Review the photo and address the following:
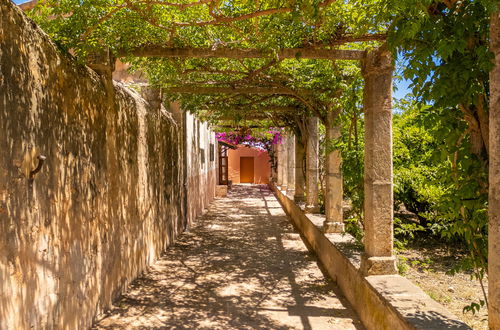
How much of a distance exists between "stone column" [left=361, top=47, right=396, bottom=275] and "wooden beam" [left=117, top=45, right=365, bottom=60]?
0.27 metres

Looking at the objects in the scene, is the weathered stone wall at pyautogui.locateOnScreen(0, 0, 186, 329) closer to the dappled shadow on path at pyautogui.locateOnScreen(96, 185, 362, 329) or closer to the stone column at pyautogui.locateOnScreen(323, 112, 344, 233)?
the dappled shadow on path at pyautogui.locateOnScreen(96, 185, 362, 329)

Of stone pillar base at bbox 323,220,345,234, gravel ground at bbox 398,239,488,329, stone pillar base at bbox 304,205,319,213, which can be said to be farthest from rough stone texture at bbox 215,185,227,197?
stone pillar base at bbox 323,220,345,234

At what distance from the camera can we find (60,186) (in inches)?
111

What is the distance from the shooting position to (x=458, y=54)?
2.26m

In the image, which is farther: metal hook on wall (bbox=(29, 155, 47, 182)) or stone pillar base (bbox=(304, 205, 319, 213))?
stone pillar base (bbox=(304, 205, 319, 213))

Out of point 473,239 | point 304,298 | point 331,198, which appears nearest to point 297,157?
point 331,198

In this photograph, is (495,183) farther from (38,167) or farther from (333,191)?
(333,191)

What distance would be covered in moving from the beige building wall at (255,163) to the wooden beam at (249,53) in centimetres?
2474

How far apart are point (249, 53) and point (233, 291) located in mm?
2719

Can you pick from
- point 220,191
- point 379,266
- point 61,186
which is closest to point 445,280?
point 379,266

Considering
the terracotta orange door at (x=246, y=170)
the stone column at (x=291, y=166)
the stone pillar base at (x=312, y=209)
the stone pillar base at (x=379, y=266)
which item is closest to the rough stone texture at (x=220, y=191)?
the stone column at (x=291, y=166)

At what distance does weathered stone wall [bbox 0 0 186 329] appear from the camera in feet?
7.15

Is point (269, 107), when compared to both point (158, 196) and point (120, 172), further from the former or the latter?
point (120, 172)

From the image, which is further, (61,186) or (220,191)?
(220,191)
